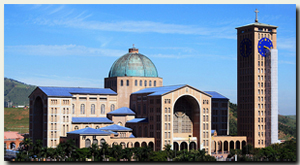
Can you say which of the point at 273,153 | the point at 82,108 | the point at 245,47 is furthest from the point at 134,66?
the point at 273,153

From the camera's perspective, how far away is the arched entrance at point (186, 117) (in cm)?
12269

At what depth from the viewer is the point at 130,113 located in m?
129

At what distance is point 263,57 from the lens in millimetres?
130250

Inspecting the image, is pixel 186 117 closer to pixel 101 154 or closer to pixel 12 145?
pixel 101 154

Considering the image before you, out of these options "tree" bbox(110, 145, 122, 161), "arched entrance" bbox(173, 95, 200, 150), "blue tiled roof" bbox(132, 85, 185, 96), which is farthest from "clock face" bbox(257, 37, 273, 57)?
"tree" bbox(110, 145, 122, 161)

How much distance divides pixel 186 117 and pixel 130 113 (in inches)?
513

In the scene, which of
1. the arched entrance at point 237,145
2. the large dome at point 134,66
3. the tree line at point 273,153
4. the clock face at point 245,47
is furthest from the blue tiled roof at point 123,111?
the clock face at point 245,47

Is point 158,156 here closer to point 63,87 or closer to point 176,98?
point 176,98

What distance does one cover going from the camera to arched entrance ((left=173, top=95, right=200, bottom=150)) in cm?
12269

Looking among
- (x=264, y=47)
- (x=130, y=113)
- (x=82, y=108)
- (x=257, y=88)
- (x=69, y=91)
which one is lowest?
(x=130, y=113)

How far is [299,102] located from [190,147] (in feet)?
153

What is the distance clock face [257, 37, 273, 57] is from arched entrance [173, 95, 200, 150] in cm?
2060

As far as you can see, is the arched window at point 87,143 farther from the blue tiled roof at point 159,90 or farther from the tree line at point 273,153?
the tree line at point 273,153

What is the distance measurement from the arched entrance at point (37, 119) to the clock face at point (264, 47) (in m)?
49.8
